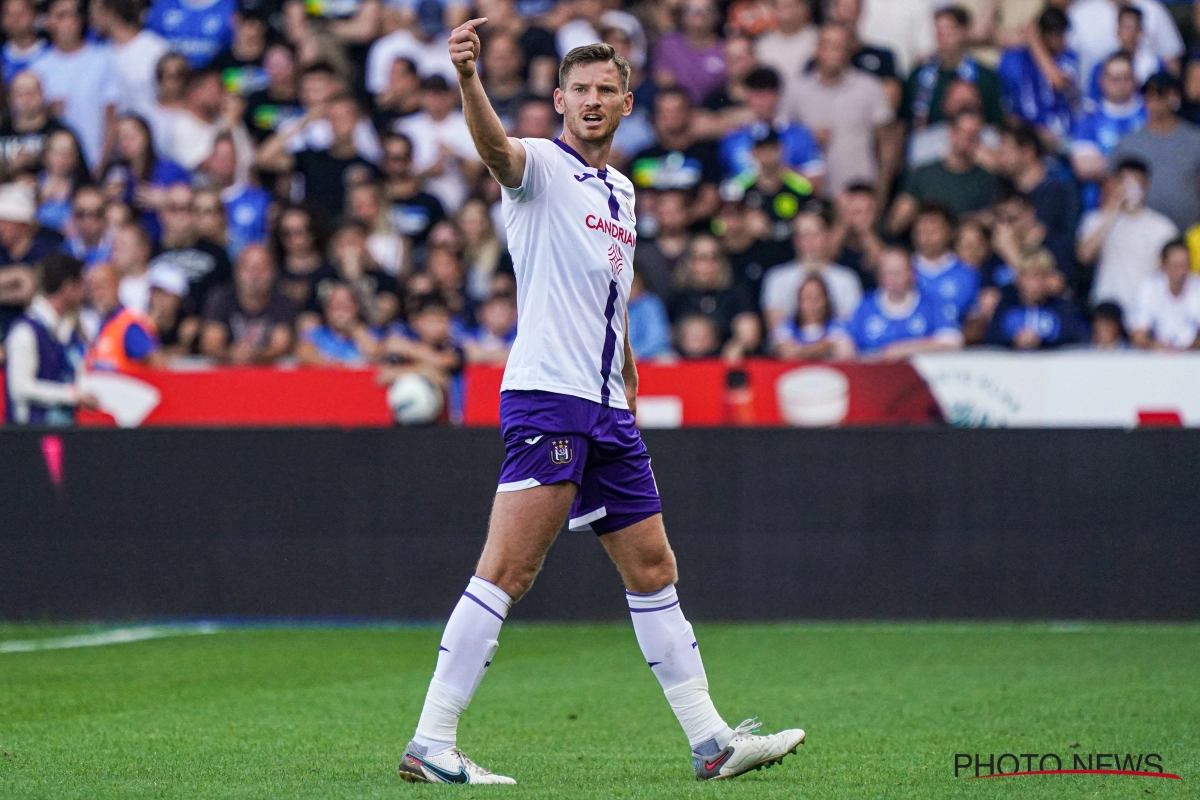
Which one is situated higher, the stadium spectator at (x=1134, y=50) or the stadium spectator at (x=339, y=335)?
the stadium spectator at (x=1134, y=50)

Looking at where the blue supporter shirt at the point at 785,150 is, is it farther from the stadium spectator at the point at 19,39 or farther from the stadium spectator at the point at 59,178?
the stadium spectator at the point at 19,39

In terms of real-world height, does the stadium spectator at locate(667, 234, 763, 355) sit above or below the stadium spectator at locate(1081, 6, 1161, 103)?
below

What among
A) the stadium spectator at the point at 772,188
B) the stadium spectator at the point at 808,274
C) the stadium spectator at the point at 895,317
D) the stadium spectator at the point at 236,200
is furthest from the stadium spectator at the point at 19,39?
the stadium spectator at the point at 895,317

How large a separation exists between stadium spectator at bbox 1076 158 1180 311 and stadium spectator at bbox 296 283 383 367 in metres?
5.23

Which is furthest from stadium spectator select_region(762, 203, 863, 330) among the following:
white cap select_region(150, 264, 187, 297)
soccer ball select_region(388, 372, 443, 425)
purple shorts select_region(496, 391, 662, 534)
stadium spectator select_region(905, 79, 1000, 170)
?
purple shorts select_region(496, 391, 662, 534)

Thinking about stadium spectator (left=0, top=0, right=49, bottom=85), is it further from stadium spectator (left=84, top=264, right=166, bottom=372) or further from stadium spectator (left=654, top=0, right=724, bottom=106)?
stadium spectator (left=654, top=0, right=724, bottom=106)

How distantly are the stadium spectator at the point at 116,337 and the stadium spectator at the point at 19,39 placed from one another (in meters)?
4.09

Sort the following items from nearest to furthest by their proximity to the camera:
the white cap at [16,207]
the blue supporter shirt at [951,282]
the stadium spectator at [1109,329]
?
the stadium spectator at [1109,329], the blue supporter shirt at [951,282], the white cap at [16,207]

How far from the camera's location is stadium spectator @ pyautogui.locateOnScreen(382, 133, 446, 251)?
1312cm

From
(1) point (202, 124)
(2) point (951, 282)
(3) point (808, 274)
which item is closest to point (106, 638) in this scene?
(3) point (808, 274)

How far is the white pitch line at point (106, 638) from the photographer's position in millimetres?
9242

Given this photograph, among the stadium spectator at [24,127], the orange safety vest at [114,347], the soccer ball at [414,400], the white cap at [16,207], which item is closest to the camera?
the soccer ball at [414,400]

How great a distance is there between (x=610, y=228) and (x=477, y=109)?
0.70 m

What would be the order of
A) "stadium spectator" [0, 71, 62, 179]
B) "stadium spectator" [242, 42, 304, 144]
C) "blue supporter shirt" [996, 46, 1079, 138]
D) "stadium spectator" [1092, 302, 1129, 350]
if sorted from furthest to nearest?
"stadium spectator" [242, 42, 304, 144], "stadium spectator" [0, 71, 62, 179], "blue supporter shirt" [996, 46, 1079, 138], "stadium spectator" [1092, 302, 1129, 350]
